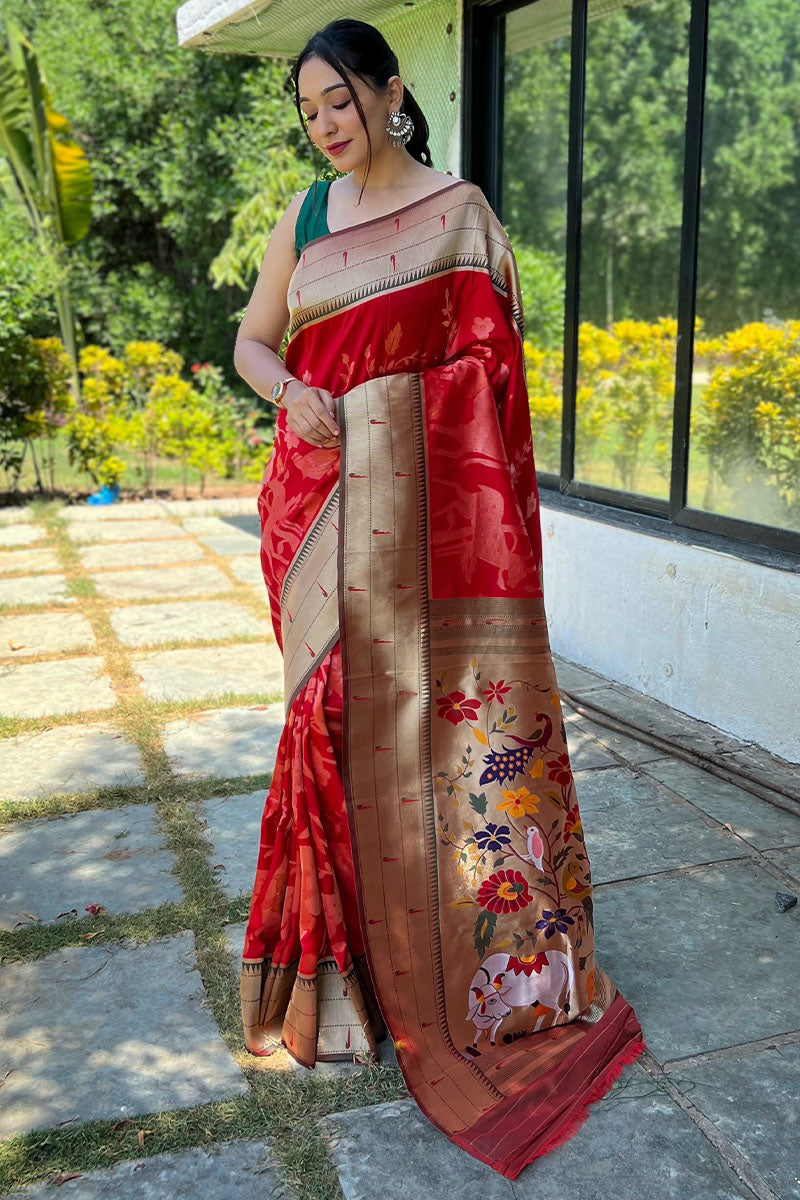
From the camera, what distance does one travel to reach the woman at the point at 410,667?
2.05 m

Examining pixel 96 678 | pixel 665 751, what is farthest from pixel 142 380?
pixel 665 751

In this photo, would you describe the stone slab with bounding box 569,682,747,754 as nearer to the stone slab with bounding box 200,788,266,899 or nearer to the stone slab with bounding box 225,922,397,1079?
the stone slab with bounding box 200,788,266,899

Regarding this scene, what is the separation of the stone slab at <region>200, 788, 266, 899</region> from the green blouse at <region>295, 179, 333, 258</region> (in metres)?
1.51

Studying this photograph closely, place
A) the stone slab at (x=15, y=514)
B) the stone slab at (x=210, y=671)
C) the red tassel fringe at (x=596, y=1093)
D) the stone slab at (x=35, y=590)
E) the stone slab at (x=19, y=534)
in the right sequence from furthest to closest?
the stone slab at (x=15, y=514) < the stone slab at (x=19, y=534) < the stone slab at (x=35, y=590) < the stone slab at (x=210, y=671) < the red tassel fringe at (x=596, y=1093)

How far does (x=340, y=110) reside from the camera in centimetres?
204

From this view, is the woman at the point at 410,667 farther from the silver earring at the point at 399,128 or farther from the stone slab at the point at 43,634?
the stone slab at the point at 43,634

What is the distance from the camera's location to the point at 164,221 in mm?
11523

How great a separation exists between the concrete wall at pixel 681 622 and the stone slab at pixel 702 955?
0.92 m

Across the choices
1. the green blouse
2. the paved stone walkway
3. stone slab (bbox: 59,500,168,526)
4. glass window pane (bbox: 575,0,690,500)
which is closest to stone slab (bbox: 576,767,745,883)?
the paved stone walkway

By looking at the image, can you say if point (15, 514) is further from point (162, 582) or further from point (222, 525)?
point (162, 582)

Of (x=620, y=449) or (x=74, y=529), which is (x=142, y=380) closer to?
(x=74, y=529)

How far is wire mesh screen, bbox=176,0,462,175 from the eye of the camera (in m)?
4.70

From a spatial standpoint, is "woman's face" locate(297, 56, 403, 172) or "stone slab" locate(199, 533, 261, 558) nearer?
"woman's face" locate(297, 56, 403, 172)

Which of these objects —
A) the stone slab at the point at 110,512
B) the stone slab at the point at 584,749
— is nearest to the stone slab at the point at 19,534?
the stone slab at the point at 110,512
